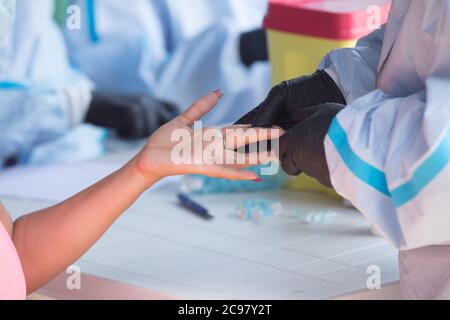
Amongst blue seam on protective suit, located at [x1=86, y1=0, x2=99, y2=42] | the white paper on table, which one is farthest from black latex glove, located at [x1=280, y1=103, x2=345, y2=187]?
blue seam on protective suit, located at [x1=86, y1=0, x2=99, y2=42]

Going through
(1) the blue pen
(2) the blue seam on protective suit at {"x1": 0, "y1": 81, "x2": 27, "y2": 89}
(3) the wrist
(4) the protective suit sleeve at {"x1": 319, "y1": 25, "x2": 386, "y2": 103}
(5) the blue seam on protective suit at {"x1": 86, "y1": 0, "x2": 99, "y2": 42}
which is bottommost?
(1) the blue pen

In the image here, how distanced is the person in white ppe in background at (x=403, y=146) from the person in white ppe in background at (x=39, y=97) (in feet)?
4.13

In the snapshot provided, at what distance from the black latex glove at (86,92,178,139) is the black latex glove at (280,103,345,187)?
1.36 meters

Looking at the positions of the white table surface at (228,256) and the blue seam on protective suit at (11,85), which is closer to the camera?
the white table surface at (228,256)

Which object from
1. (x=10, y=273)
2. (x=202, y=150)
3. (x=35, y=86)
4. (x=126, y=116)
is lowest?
(x=126, y=116)

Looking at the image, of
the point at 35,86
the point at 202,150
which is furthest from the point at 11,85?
the point at 202,150

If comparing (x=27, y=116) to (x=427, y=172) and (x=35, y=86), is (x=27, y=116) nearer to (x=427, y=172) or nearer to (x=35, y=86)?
(x=35, y=86)

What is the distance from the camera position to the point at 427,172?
1.02m

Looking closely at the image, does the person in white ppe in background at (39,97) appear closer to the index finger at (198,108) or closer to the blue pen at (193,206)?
the blue pen at (193,206)

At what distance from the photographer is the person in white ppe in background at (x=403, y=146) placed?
103 centimetres

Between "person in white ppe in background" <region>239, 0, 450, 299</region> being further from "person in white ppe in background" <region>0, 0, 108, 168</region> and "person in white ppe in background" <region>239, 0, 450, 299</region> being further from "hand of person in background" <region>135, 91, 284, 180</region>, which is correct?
"person in white ppe in background" <region>0, 0, 108, 168</region>

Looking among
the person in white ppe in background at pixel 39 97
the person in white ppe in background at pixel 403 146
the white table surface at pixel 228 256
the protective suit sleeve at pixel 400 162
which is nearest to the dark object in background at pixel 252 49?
the person in white ppe in background at pixel 39 97

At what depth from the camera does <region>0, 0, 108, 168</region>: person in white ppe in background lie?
93.7 inches

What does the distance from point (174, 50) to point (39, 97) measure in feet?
2.02
